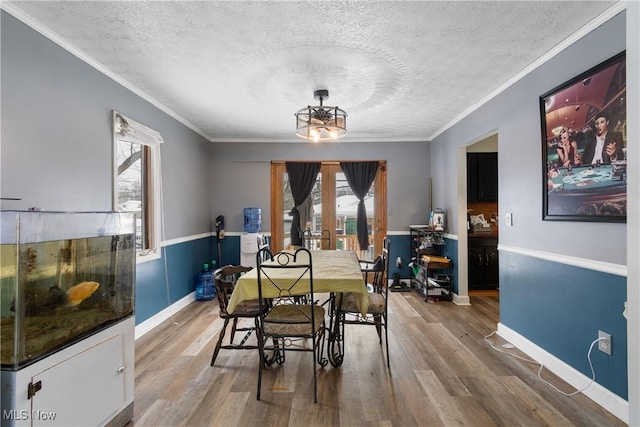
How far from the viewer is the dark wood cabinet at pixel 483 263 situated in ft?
15.0

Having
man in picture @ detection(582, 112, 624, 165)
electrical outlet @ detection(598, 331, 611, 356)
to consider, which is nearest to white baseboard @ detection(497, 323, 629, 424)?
electrical outlet @ detection(598, 331, 611, 356)

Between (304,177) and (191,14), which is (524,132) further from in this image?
(304,177)

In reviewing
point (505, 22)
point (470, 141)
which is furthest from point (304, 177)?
point (505, 22)

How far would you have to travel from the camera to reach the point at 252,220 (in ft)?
16.4

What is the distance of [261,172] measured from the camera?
17.2ft

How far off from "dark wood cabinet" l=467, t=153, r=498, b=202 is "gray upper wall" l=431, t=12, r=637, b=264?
0.98 metres

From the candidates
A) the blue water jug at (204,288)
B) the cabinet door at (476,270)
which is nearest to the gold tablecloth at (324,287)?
the blue water jug at (204,288)

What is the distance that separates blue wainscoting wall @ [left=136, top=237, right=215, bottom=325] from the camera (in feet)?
10.4

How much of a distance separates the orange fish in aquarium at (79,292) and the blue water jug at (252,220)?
3.39 m

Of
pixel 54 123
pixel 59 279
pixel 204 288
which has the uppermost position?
pixel 54 123

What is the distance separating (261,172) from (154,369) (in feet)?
11.3

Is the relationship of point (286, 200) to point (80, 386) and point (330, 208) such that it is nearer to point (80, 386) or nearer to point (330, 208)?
point (330, 208)

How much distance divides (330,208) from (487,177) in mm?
2577

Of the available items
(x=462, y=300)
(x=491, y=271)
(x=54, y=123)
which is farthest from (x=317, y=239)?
(x=54, y=123)
